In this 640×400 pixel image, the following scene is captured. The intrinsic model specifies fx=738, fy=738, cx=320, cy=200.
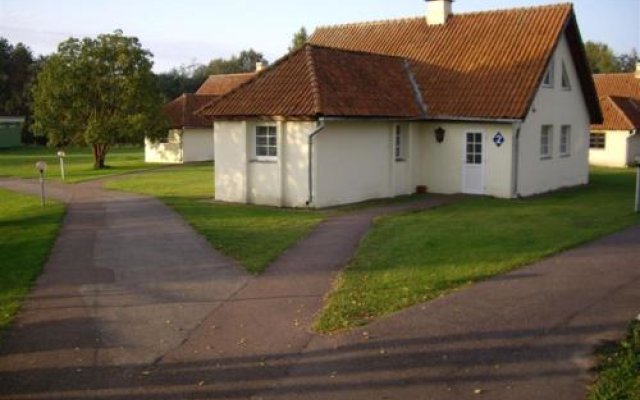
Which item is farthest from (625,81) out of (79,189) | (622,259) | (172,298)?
(172,298)

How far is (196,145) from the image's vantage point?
45.2m

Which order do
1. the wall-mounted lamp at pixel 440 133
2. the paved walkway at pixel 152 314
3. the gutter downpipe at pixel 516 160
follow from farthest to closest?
the wall-mounted lamp at pixel 440 133 < the gutter downpipe at pixel 516 160 < the paved walkway at pixel 152 314

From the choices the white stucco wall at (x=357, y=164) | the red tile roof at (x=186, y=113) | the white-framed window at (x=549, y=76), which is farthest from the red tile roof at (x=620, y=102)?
the red tile roof at (x=186, y=113)

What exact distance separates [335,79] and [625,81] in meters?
33.7

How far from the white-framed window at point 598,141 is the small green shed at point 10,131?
48.3 m

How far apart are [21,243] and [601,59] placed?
87992mm

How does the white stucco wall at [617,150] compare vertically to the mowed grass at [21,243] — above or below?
above

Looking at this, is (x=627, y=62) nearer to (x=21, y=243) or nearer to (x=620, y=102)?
(x=620, y=102)

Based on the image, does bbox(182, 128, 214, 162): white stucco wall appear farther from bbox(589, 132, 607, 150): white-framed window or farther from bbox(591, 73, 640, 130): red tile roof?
bbox(589, 132, 607, 150): white-framed window

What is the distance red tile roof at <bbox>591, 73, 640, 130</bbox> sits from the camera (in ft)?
134

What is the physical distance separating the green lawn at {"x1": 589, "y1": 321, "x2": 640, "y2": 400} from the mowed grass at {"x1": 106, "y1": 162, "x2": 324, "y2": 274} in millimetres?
5582

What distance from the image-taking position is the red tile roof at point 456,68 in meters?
21.1

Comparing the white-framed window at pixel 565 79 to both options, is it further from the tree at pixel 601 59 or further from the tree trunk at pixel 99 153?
the tree at pixel 601 59

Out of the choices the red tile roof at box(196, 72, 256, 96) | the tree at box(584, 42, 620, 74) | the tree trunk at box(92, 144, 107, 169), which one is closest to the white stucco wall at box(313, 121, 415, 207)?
the tree trunk at box(92, 144, 107, 169)
